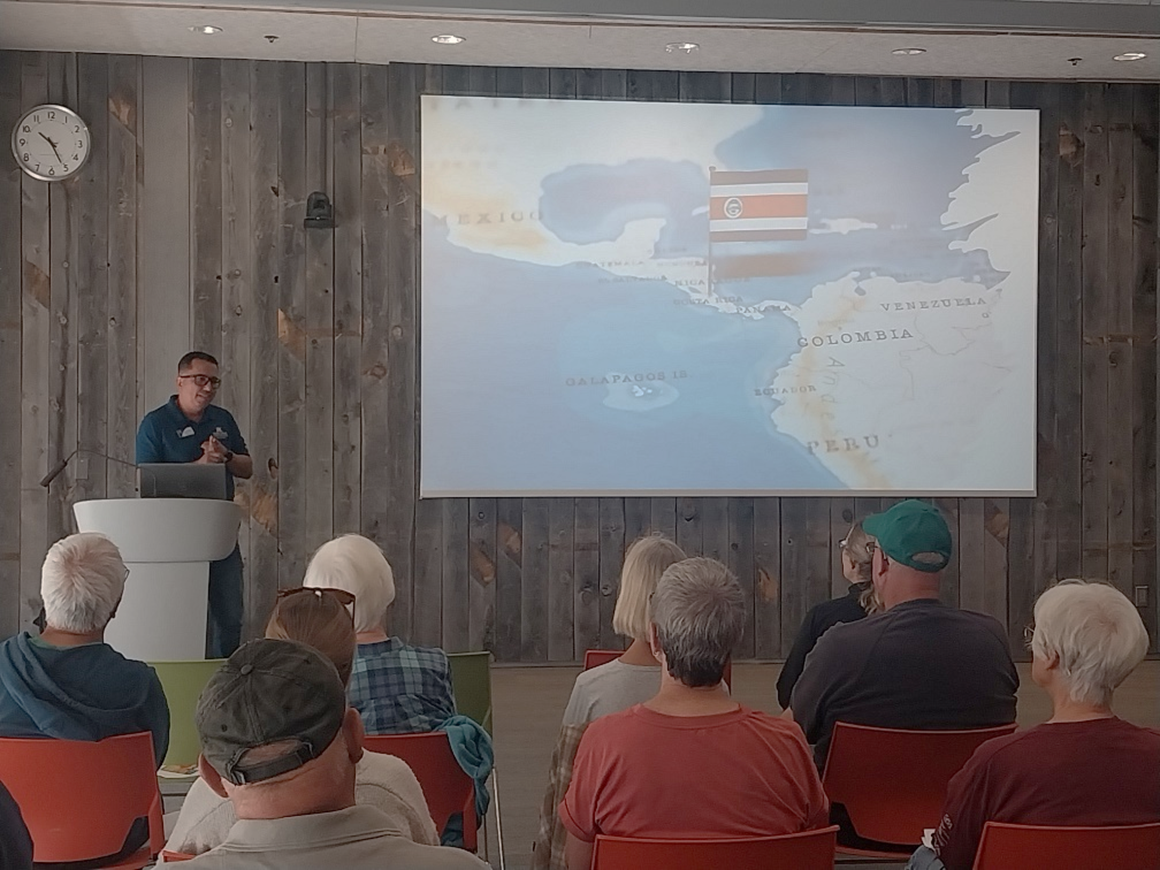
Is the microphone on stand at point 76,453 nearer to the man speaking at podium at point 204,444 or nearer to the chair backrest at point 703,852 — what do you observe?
the man speaking at podium at point 204,444

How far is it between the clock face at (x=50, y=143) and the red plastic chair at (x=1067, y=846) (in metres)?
5.57

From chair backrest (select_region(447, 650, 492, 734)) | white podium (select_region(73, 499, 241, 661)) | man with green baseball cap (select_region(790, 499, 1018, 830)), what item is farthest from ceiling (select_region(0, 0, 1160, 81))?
man with green baseball cap (select_region(790, 499, 1018, 830))

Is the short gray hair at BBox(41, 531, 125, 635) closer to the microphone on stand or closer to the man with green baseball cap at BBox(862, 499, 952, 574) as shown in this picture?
the man with green baseball cap at BBox(862, 499, 952, 574)

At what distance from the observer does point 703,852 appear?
6.59 ft

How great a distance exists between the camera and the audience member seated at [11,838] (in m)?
1.77

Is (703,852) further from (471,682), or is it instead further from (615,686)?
(471,682)

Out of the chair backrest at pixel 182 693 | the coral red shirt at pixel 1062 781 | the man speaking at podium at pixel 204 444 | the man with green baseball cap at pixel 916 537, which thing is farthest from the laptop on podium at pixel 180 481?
the coral red shirt at pixel 1062 781

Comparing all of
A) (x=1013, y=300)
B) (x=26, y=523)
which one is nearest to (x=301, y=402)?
(x=26, y=523)

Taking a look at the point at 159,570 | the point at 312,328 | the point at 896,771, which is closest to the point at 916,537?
the point at 896,771

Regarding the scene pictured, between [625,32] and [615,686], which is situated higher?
[625,32]

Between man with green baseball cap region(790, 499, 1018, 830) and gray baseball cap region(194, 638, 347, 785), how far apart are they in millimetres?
1653

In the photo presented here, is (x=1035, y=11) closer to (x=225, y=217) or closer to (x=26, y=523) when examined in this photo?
(x=225, y=217)

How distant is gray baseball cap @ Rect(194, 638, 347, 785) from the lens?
5.16ft

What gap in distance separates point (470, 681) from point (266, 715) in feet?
6.12
